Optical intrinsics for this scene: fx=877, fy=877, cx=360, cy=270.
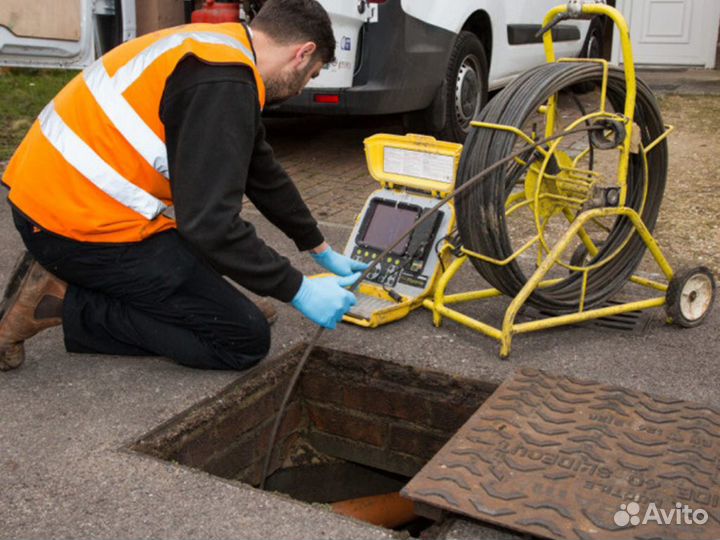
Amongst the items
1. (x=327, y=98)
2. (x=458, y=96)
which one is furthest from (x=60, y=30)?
(x=458, y=96)

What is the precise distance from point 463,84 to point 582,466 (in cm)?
441

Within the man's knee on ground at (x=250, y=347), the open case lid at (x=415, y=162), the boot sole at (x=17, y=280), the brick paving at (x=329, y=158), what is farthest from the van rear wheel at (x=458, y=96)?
the boot sole at (x=17, y=280)

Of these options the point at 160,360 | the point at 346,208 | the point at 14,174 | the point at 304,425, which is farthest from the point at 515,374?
the point at 346,208

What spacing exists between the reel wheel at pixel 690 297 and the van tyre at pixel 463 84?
2.85 m

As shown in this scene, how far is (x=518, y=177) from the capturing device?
3.72 metres

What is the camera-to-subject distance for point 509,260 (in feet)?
10.8

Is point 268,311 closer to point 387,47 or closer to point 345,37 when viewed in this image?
point 345,37

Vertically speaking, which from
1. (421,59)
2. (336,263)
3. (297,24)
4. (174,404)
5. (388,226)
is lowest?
(174,404)

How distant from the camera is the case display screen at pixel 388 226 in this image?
3.79m

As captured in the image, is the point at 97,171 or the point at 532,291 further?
the point at 532,291

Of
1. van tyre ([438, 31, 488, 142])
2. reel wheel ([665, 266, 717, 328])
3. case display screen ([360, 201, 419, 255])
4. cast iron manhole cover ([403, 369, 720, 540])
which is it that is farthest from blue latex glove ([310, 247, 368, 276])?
van tyre ([438, 31, 488, 142])

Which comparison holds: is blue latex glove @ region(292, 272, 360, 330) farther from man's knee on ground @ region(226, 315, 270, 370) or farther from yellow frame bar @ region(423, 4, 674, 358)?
yellow frame bar @ region(423, 4, 674, 358)

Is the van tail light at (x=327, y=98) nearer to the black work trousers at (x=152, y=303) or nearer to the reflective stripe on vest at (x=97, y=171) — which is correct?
the black work trousers at (x=152, y=303)

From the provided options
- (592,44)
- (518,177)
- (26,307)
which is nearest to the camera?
(26,307)
